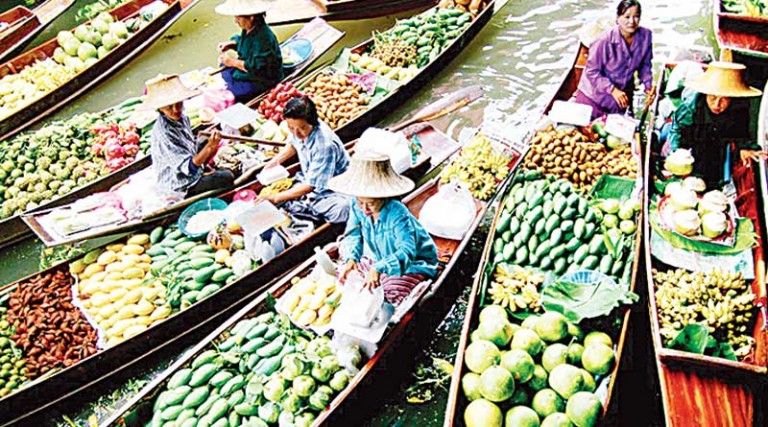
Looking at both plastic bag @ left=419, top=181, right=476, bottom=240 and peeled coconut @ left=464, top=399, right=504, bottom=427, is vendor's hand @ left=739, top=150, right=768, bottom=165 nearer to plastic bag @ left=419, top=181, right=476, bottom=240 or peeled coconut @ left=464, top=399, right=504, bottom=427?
plastic bag @ left=419, top=181, right=476, bottom=240

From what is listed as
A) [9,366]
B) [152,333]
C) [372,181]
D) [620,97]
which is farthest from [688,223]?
[9,366]

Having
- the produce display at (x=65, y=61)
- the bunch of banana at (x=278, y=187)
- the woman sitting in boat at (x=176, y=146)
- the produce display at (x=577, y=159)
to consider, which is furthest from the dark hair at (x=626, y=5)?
the produce display at (x=65, y=61)

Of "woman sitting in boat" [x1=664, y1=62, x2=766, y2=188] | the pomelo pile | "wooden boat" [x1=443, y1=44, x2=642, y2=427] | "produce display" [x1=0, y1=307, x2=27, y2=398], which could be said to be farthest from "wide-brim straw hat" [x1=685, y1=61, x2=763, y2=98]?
"produce display" [x1=0, y1=307, x2=27, y2=398]

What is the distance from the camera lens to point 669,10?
822 centimetres

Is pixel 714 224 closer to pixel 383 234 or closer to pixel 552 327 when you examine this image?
pixel 552 327

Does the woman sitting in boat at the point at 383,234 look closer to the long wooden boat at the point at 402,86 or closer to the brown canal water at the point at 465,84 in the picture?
the brown canal water at the point at 465,84

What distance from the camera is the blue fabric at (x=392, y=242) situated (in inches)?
166

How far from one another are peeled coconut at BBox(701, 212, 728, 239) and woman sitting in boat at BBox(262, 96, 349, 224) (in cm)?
263

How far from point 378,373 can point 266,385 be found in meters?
0.72

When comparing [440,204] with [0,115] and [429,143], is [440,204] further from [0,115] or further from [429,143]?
[0,115]

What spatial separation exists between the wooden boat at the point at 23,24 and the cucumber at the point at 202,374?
586cm

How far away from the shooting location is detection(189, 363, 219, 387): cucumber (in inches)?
160

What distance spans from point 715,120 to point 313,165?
306 centimetres

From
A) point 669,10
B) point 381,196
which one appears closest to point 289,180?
point 381,196
